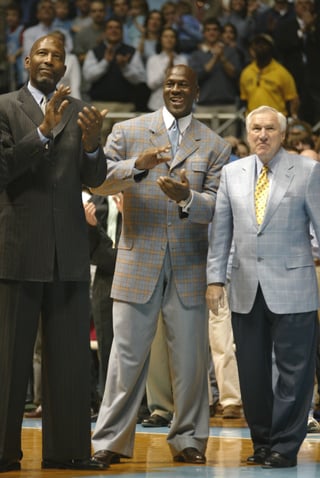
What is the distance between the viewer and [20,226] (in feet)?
19.9

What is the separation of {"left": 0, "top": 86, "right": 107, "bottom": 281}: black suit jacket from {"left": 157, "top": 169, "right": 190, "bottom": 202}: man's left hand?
0.32 metres

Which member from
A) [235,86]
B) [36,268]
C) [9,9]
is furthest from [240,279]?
[9,9]

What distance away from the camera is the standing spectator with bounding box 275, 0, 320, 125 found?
13180mm

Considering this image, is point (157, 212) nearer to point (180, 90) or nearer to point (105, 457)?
point (180, 90)

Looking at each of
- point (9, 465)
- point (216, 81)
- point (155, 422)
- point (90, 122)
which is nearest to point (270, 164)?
point (90, 122)

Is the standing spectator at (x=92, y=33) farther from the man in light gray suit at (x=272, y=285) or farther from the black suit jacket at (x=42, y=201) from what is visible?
the black suit jacket at (x=42, y=201)

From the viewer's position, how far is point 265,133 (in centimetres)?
664

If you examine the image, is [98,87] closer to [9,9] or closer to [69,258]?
[9,9]

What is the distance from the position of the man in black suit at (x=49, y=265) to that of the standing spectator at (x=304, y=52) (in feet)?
24.0

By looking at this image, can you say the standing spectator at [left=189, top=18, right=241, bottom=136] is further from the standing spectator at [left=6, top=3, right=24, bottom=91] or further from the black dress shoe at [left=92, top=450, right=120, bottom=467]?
the black dress shoe at [left=92, top=450, right=120, bottom=467]

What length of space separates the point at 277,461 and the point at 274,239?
3.95ft

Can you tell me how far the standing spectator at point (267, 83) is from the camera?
41.8 ft

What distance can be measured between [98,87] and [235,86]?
1.64 m

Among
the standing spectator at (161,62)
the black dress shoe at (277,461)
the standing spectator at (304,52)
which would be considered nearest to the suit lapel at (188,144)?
the black dress shoe at (277,461)
